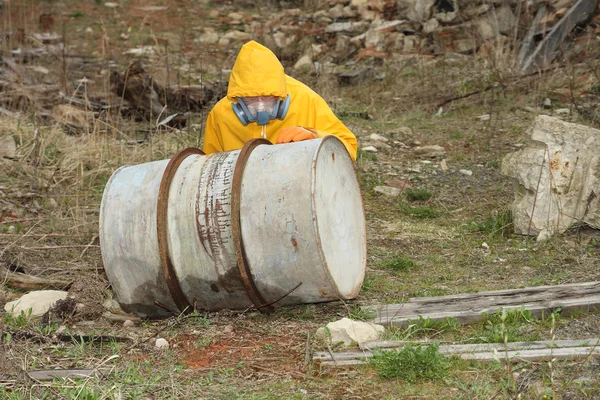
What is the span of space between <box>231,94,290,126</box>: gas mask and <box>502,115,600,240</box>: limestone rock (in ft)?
6.06

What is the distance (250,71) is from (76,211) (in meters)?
2.00

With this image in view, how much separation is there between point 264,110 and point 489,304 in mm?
1612

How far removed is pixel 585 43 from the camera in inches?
388

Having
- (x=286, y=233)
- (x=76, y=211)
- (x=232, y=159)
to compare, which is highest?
(x=232, y=159)

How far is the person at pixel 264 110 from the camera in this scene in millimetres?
4480

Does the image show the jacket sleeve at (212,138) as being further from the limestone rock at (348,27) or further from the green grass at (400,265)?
the limestone rock at (348,27)

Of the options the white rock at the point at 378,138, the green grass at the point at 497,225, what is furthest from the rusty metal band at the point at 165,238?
the white rock at the point at 378,138

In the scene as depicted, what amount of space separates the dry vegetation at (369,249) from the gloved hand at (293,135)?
0.87 metres

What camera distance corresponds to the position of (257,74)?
4.47m

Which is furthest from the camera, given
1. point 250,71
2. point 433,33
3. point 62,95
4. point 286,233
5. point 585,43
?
point 433,33

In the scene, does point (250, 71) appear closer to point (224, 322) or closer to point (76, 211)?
point (224, 322)

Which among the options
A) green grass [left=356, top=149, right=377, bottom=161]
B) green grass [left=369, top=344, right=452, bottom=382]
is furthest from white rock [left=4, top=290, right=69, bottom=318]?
green grass [left=356, top=149, right=377, bottom=161]

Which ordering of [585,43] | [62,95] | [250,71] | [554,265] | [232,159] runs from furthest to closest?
[585,43] < [62,95] < [554,265] < [250,71] < [232,159]

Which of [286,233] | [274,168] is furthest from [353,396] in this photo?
[274,168]
